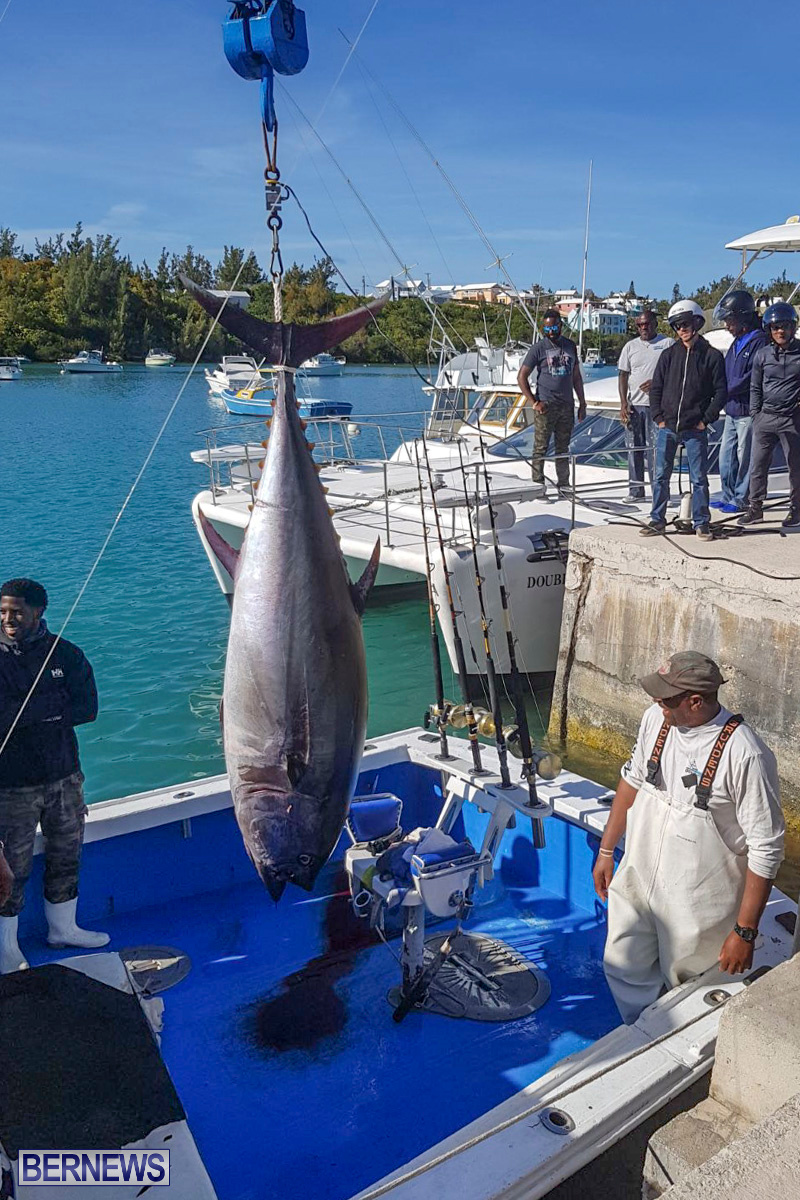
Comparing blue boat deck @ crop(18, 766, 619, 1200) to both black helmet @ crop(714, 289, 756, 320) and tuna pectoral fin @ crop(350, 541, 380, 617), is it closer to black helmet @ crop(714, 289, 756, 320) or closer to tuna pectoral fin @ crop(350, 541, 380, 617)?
tuna pectoral fin @ crop(350, 541, 380, 617)

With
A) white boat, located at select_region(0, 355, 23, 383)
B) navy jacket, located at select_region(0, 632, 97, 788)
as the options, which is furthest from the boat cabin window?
white boat, located at select_region(0, 355, 23, 383)

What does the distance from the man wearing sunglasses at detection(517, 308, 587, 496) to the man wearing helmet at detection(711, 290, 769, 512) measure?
5.01 ft

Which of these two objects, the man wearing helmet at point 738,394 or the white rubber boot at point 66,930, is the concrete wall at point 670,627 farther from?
the white rubber boot at point 66,930

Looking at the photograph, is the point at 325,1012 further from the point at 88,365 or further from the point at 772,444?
the point at 88,365

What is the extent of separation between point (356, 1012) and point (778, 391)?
18.9 feet

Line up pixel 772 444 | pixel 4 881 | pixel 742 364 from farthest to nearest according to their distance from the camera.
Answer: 1. pixel 742 364
2. pixel 772 444
3. pixel 4 881

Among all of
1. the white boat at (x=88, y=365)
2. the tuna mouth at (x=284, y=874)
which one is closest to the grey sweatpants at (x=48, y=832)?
the tuna mouth at (x=284, y=874)

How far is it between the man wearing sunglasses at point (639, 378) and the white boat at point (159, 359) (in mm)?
78442

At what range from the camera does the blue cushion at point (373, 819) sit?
152 inches

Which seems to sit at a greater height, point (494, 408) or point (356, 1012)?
point (494, 408)

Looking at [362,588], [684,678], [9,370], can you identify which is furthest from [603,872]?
[9,370]

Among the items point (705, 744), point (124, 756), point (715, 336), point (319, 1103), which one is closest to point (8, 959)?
point (319, 1103)

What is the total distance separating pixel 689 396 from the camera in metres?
7.08

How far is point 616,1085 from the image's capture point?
2516 mm
